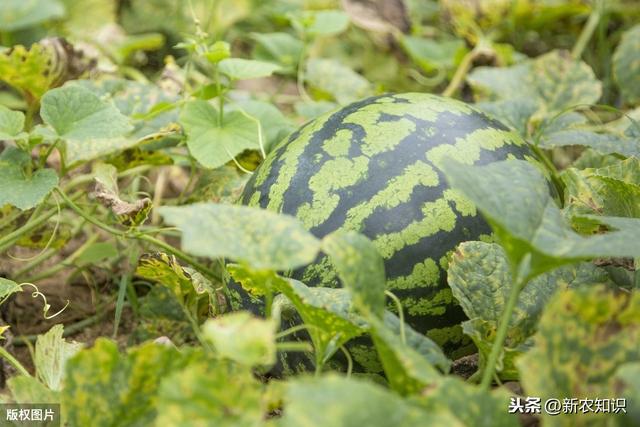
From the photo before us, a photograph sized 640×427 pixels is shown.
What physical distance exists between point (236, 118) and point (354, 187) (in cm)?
51

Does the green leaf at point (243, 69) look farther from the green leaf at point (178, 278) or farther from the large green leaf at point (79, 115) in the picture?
the green leaf at point (178, 278)

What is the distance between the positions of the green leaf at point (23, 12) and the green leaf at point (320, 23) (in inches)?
30.5

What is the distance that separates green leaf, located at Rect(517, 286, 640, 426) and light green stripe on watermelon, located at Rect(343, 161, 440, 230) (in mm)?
435

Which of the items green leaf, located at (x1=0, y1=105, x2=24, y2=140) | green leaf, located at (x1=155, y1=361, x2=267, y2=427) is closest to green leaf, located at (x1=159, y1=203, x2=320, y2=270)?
green leaf, located at (x1=155, y1=361, x2=267, y2=427)

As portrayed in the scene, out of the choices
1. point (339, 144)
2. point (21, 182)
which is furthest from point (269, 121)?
point (21, 182)

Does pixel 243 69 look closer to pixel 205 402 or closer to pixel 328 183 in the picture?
pixel 328 183

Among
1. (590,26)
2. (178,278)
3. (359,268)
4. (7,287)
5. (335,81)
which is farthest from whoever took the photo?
(590,26)

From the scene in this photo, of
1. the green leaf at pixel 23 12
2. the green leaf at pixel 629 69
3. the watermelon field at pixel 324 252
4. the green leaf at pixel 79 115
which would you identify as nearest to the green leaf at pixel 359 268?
the watermelon field at pixel 324 252

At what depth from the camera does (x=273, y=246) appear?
2.98 feet

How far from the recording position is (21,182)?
1.46 metres

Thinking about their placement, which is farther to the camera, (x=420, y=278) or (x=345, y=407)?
(x=420, y=278)

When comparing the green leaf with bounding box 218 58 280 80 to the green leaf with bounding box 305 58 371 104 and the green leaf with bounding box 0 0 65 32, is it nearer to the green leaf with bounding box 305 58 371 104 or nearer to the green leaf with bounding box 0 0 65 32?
the green leaf with bounding box 305 58 371 104

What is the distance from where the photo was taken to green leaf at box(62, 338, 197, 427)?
942 millimetres

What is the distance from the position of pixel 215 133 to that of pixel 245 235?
79 centimetres
